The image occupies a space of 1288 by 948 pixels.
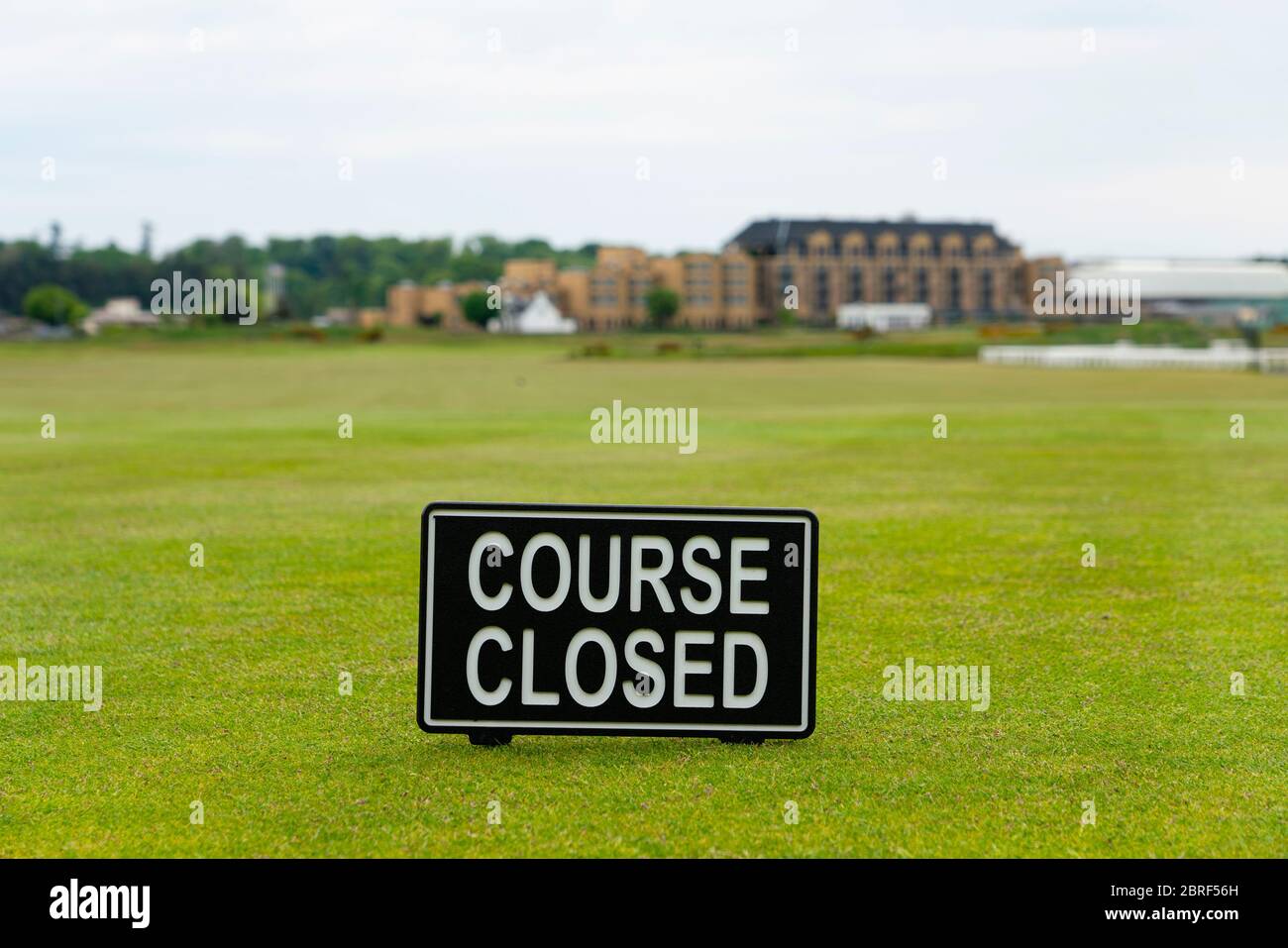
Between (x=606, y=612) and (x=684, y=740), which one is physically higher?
(x=606, y=612)

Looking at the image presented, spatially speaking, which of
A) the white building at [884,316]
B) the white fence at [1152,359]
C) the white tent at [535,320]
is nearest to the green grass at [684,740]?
the white fence at [1152,359]

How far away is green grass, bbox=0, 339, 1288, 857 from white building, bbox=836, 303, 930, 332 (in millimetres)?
163660

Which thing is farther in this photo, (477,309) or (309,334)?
(477,309)

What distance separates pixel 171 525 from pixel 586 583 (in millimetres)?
10569

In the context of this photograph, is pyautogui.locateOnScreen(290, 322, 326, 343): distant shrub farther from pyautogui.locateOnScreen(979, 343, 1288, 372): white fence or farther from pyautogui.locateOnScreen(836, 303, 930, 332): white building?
pyautogui.locateOnScreen(836, 303, 930, 332): white building

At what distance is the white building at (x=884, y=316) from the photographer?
622 feet

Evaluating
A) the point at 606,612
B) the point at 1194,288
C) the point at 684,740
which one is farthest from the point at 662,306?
the point at 606,612

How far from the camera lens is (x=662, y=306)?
182 meters

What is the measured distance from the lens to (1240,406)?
4059cm

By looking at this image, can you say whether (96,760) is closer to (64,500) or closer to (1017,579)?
(1017,579)

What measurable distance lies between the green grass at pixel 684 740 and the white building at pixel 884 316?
163660 millimetres

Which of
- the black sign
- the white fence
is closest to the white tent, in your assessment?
the white fence

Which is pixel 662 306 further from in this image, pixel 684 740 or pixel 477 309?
pixel 684 740

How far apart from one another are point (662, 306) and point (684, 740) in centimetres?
17549
